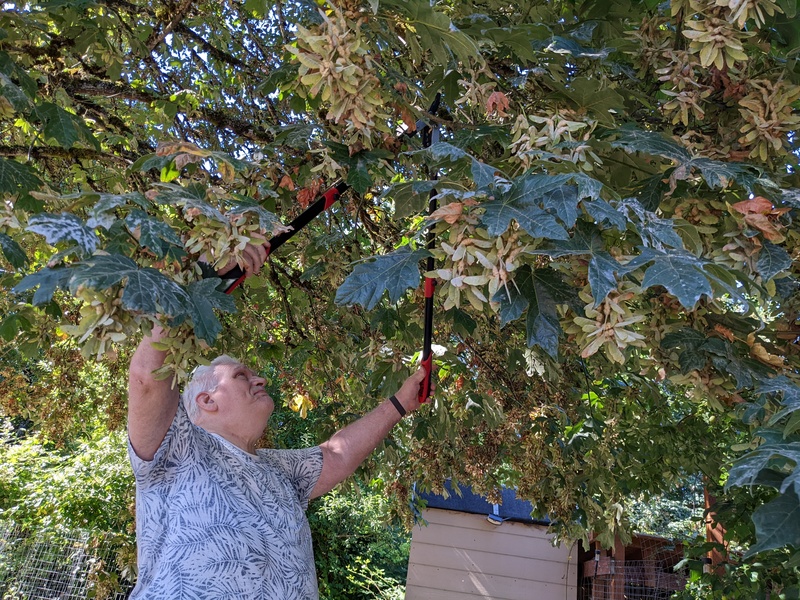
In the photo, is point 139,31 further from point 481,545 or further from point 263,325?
point 481,545

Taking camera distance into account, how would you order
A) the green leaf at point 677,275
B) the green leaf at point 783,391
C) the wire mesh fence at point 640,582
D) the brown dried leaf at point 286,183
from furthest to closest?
the wire mesh fence at point 640,582
the brown dried leaf at point 286,183
the green leaf at point 783,391
the green leaf at point 677,275

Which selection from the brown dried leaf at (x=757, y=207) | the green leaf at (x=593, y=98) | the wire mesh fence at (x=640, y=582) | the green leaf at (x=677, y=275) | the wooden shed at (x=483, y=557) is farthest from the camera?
the wooden shed at (x=483, y=557)

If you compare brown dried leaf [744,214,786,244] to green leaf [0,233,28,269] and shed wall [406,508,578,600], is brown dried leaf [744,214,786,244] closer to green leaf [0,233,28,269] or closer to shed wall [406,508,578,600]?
green leaf [0,233,28,269]

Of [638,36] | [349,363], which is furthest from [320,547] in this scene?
[638,36]

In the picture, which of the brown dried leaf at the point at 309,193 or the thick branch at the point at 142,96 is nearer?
the brown dried leaf at the point at 309,193

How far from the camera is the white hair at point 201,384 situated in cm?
226

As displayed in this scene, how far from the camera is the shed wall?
872 cm

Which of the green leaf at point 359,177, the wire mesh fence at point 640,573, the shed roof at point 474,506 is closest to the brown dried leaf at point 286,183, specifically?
the green leaf at point 359,177

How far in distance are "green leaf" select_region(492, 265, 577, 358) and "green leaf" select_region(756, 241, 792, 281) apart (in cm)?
39

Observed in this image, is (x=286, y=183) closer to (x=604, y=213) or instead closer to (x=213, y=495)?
(x=213, y=495)

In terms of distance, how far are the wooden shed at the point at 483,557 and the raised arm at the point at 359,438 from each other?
21.1 ft

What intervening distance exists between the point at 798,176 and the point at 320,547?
9.22 metres

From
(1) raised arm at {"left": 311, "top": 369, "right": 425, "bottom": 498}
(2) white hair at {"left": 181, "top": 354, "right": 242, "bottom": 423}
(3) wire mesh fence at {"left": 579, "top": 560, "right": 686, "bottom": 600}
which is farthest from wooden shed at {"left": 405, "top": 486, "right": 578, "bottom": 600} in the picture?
(2) white hair at {"left": 181, "top": 354, "right": 242, "bottom": 423}

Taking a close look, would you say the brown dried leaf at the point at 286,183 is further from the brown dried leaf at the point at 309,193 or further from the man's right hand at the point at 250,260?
the man's right hand at the point at 250,260
